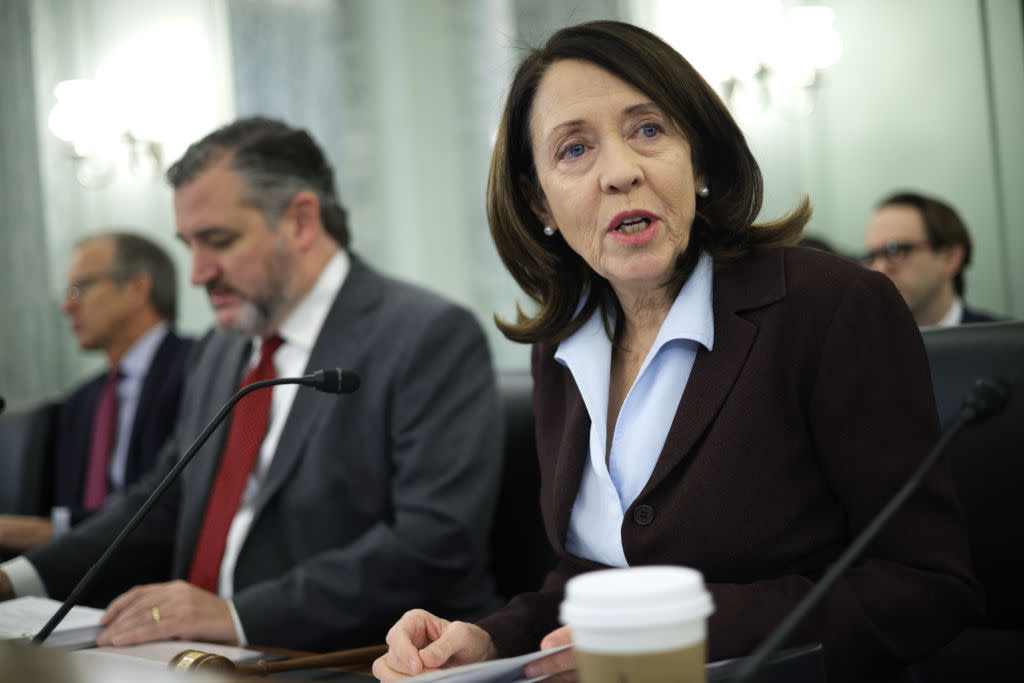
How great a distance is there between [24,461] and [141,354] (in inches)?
→ 21.9

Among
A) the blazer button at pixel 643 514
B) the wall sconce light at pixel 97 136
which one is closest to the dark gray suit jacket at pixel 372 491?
the blazer button at pixel 643 514

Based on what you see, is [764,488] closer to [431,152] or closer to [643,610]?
[643,610]

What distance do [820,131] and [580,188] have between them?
10.2 ft

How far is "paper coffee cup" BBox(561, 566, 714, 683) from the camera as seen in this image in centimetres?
69

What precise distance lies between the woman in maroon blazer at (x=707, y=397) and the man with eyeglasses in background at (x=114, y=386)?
1.66m

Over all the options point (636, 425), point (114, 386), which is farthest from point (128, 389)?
point (636, 425)

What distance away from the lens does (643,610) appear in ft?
2.24

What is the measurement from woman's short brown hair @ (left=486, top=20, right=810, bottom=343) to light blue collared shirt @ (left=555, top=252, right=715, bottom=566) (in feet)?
0.24

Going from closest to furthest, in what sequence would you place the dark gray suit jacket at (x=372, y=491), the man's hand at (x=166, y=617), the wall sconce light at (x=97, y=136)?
1. the man's hand at (x=166, y=617)
2. the dark gray suit jacket at (x=372, y=491)
3. the wall sconce light at (x=97, y=136)

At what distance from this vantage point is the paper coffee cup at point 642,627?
686 mm

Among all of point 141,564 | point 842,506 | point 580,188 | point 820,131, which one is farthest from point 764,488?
point 820,131

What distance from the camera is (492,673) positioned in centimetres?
99

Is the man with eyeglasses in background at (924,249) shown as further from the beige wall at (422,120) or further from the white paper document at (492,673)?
the white paper document at (492,673)

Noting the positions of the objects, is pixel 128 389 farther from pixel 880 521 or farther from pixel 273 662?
pixel 880 521
